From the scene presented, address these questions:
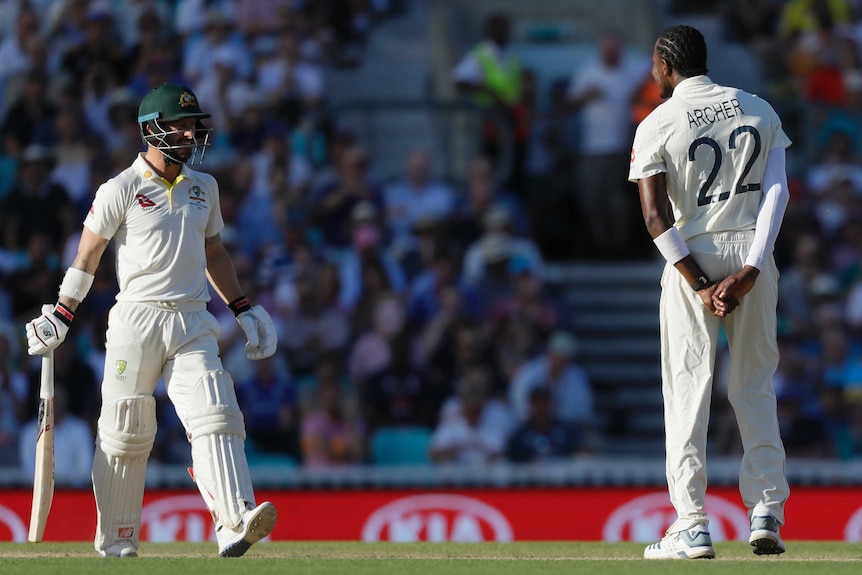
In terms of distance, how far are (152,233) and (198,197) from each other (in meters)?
0.27

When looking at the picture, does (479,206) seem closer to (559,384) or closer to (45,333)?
(559,384)

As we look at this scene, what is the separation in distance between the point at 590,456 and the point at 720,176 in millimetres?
5372

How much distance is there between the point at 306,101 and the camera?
13.0 metres

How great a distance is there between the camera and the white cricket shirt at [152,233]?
19.9 ft

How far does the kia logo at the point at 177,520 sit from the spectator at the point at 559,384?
249 centimetres

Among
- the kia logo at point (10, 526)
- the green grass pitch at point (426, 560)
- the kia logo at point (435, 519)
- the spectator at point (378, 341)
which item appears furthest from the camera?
the spectator at point (378, 341)

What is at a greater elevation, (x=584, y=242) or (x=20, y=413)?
(x=584, y=242)

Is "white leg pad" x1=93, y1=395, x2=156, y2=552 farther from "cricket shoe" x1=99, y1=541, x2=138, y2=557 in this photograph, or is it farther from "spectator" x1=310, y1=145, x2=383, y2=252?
"spectator" x1=310, y1=145, x2=383, y2=252

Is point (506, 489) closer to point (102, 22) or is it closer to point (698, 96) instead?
point (698, 96)

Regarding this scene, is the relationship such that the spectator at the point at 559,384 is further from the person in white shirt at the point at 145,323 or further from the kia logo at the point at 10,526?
the person in white shirt at the point at 145,323

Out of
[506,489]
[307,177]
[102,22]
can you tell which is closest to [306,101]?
[307,177]

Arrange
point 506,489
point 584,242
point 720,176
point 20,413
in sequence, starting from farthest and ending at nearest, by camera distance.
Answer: point 584,242
point 20,413
point 506,489
point 720,176

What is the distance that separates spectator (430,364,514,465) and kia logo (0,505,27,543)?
2895mm

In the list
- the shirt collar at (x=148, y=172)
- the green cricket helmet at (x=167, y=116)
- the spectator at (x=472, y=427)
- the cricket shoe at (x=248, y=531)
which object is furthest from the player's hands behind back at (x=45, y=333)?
the spectator at (x=472, y=427)
